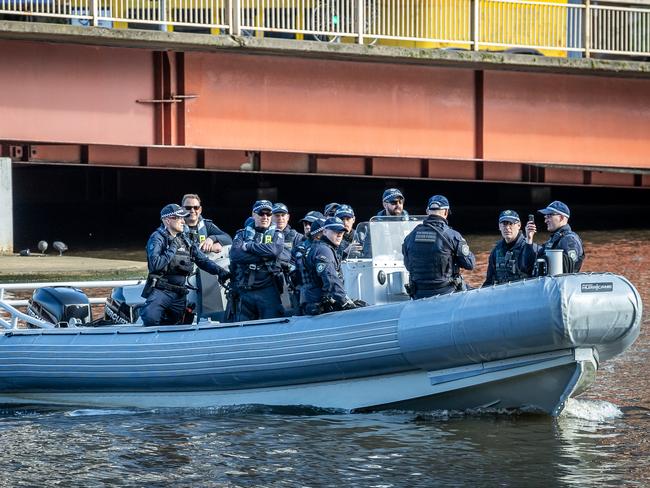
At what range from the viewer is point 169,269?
11656 millimetres

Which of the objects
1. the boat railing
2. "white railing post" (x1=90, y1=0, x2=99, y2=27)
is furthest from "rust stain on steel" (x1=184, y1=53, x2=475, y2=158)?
the boat railing

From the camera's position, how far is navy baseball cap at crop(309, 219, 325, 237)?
11094 mm

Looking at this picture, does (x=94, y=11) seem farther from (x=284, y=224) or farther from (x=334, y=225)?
(x=334, y=225)

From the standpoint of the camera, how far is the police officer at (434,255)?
11297 millimetres

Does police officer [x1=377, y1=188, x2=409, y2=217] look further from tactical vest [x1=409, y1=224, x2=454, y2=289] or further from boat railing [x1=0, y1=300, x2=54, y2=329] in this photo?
boat railing [x1=0, y1=300, x2=54, y2=329]

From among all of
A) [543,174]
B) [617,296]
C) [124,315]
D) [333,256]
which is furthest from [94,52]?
[617,296]

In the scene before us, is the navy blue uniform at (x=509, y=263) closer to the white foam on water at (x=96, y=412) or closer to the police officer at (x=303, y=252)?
the police officer at (x=303, y=252)

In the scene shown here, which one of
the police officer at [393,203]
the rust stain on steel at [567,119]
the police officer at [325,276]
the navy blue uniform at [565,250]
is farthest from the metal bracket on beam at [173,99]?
the police officer at [325,276]

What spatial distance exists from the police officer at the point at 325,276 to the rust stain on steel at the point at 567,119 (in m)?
16.1

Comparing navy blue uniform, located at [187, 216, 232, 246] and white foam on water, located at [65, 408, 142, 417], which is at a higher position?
navy blue uniform, located at [187, 216, 232, 246]

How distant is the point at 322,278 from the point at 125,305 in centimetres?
252

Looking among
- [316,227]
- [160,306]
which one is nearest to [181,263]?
[160,306]

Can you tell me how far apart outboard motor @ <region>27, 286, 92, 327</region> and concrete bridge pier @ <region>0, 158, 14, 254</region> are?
11.0 m

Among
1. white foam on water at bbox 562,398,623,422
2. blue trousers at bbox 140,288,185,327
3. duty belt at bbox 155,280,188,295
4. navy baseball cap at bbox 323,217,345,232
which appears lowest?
white foam on water at bbox 562,398,623,422
